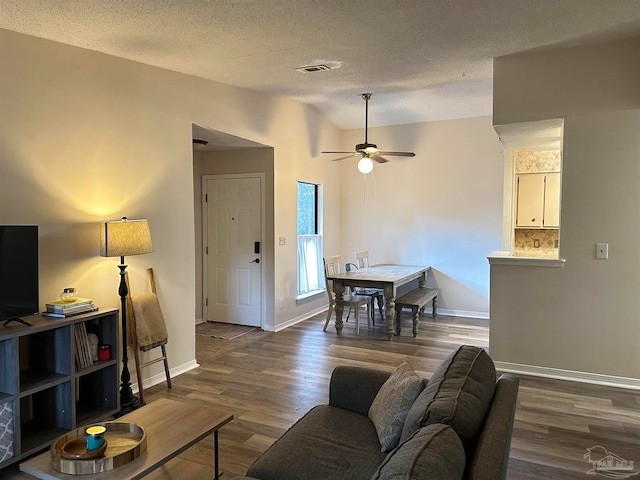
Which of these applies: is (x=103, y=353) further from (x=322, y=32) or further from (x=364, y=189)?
(x=364, y=189)

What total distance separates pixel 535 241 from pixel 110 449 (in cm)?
577

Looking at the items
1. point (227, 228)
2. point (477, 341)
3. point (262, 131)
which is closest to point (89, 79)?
point (262, 131)

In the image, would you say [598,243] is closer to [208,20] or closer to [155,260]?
[208,20]

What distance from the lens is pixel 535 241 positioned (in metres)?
6.20

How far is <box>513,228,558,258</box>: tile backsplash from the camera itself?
609 centimetres

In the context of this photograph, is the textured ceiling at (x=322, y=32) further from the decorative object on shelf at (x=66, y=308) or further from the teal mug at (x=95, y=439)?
the teal mug at (x=95, y=439)

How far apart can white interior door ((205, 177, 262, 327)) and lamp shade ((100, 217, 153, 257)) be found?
8.27ft

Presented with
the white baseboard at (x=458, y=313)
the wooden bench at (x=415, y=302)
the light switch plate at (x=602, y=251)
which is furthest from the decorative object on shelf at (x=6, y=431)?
the white baseboard at (x=458, y=313)

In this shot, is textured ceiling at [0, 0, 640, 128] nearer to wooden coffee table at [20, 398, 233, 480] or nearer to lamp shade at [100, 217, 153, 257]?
lamp shade at [100, 217, 153, 257]

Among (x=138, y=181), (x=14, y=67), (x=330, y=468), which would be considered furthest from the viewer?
(x=138, y=181)

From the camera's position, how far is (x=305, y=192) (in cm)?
671

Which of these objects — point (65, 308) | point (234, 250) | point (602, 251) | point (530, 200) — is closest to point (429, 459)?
point (65, 308)

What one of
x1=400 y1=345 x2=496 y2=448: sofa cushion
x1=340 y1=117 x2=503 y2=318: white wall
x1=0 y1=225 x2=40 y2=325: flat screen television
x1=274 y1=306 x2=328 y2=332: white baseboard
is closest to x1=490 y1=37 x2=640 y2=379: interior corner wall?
x1=340 y1=117 x2=503 y2=318: white wall

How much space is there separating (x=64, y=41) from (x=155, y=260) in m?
1.79
